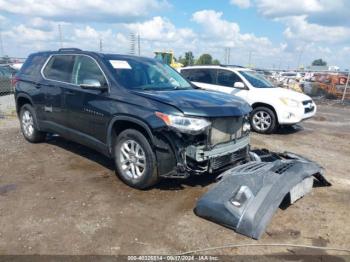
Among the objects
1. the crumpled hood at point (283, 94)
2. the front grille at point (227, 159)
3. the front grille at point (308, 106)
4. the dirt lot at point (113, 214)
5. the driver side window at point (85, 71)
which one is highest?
the driver side window at point (85, 71)

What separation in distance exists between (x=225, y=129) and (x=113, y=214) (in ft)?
5.94

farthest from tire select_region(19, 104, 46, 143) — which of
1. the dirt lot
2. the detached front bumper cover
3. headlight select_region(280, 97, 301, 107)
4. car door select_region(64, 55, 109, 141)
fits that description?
headlight select_region(280, 97, 301, 107)

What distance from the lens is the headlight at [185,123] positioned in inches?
169

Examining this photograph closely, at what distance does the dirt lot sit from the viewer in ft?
11.7

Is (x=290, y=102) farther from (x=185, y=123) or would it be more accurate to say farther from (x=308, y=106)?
(x=185, y=123)

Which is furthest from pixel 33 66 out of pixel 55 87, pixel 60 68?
pixel 55 87

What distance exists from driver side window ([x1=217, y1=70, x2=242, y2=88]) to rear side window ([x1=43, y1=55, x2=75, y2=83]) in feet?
16.4

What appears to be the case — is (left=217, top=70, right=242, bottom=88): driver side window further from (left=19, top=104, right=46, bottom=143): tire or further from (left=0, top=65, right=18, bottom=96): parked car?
(left=0, top=65, right=18, bottom=96): parked car

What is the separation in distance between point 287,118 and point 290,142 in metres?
0.86

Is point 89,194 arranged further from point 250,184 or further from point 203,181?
point 250,184

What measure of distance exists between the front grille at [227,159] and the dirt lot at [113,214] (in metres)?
0.50

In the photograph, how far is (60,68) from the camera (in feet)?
20.2

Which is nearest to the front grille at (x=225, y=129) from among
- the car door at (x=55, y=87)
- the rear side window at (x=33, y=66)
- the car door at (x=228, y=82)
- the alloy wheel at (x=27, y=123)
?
the car door at (x=55, y=87)

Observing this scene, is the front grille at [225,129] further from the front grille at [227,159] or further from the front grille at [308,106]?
the front grille at [308,106]
